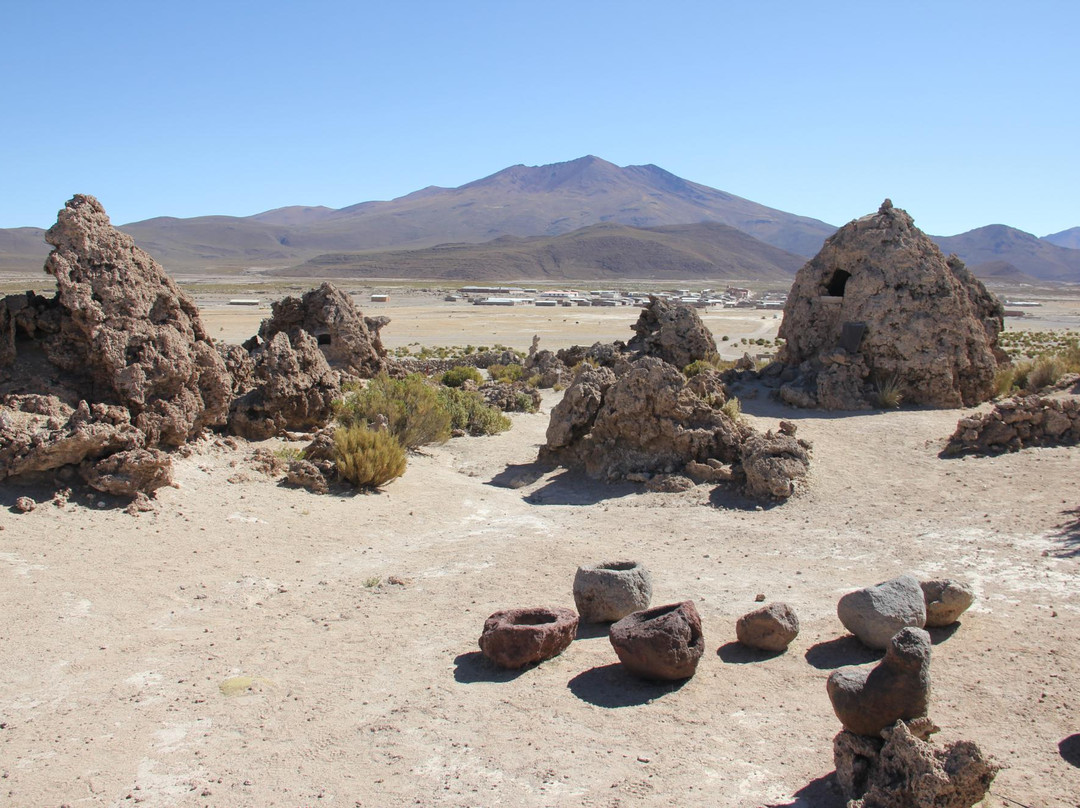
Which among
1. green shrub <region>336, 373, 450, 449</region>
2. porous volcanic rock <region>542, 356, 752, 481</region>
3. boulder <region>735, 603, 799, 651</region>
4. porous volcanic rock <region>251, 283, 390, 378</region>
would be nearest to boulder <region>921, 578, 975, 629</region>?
boulder <region>735, 603, 799, 651</region>

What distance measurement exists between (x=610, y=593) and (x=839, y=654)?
1.50 meters

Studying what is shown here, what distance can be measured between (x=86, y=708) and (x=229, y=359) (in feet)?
21.5

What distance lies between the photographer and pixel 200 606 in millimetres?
5848

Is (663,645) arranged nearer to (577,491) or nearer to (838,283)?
(577,491)

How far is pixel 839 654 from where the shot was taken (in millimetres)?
5133

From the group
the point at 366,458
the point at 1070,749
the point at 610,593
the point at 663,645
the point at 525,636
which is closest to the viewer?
the point at 1070,749

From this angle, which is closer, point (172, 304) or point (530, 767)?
point (530, 767)

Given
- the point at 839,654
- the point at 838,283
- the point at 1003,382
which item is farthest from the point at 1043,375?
the point at 839,654

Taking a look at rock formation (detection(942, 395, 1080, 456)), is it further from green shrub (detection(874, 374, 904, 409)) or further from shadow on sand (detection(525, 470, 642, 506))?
shadow on sand (detection(525, 470, 642, 506))

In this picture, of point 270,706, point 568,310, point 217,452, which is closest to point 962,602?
point 270,706

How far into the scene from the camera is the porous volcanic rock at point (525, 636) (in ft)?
16.2

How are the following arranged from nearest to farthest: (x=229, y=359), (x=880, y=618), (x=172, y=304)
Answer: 1. (x=880, y=618)
2. (x=172, y=304)
3. (x=229, y=359)

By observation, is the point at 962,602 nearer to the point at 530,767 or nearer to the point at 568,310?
the point at 530,767

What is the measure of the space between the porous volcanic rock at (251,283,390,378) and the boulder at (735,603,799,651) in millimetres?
11142
